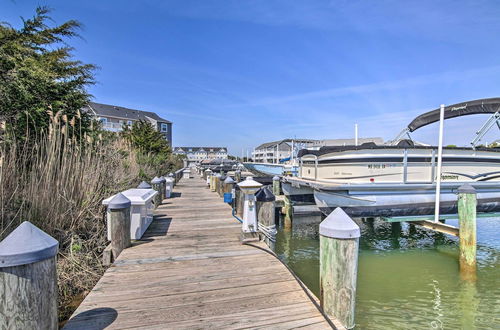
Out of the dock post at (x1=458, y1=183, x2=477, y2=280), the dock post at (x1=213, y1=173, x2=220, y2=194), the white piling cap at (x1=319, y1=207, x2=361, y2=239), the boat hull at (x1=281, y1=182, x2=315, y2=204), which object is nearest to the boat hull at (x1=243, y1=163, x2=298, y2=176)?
the boat hull at (x1=281, y1=182, x2=315, y2=204)

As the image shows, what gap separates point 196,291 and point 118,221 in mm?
1734

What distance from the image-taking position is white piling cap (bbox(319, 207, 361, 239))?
93.3 inches

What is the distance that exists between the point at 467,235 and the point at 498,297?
1.51 m

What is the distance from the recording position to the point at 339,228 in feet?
7.84

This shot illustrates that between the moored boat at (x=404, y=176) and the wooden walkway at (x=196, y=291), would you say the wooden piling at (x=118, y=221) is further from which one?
the moored boat at (x=404, y=176)

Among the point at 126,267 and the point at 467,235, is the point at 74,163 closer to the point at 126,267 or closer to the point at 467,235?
the point at 126,267

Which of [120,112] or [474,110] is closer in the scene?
[474,110]

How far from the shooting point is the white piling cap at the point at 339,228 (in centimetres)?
237

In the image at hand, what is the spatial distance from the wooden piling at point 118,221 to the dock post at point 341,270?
2.81 m

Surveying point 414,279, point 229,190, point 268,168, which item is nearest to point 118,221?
point 229,190

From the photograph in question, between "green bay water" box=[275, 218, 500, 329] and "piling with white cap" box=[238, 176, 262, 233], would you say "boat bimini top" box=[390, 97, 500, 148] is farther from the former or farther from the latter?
"piling with white cap" box=[238, 176, 262, 233]

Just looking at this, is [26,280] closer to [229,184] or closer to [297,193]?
[229,184]

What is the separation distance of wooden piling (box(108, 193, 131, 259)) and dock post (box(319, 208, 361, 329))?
281cm

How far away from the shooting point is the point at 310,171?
10.9 meters
